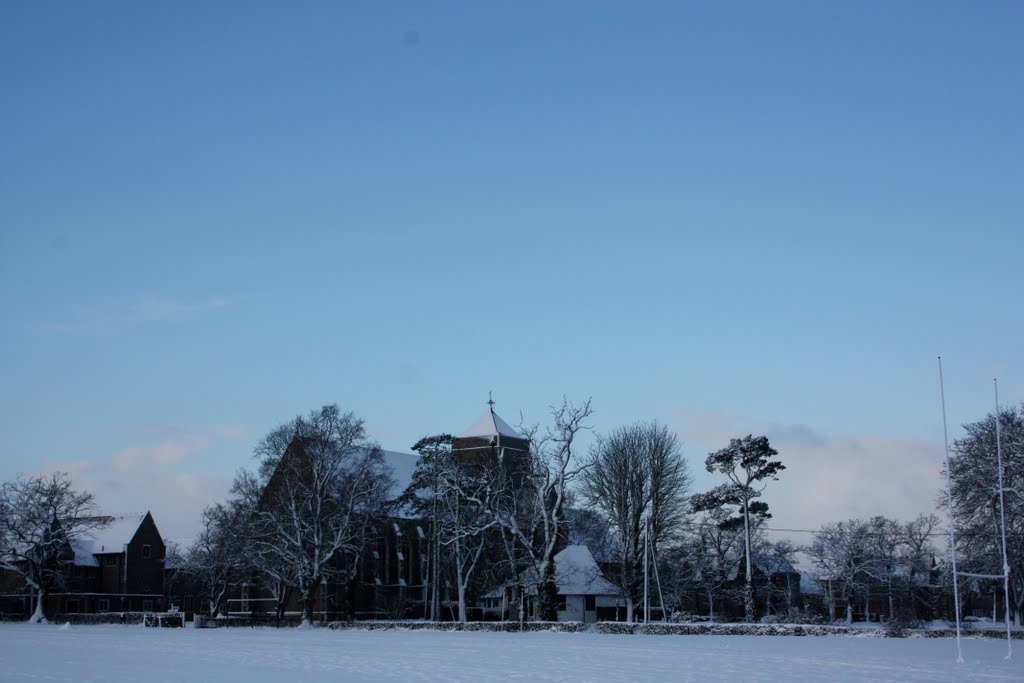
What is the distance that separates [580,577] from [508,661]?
51.8 metres

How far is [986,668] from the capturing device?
92.6ft

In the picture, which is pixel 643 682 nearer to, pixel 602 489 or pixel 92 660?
pixel 92 660

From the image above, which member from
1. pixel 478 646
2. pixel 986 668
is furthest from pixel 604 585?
pixel 986 668

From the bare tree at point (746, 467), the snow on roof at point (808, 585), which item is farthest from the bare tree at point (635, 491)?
the snow on roof at point (808, 585)

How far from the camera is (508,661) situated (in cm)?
2959

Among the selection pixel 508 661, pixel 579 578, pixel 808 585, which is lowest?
pixel 808 585

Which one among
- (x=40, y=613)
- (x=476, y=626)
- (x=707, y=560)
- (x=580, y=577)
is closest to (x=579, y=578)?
(x=580, y=577)

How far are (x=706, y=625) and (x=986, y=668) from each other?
24.5 metres

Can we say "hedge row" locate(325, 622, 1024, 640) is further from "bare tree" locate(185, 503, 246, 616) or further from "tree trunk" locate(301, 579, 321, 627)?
"bare tree" locate(185, 503, 246, 616)

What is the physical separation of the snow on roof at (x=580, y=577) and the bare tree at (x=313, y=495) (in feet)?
57.5

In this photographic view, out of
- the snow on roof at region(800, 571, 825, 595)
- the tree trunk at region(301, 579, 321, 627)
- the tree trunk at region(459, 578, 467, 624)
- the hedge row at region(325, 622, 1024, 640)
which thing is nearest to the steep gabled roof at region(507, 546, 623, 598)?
the tree trunk at region(459, 578, 467, 624)

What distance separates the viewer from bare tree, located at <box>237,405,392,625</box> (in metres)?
66.6

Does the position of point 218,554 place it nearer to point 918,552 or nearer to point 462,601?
point 462,601

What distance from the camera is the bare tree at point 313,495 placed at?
66.6 meters
